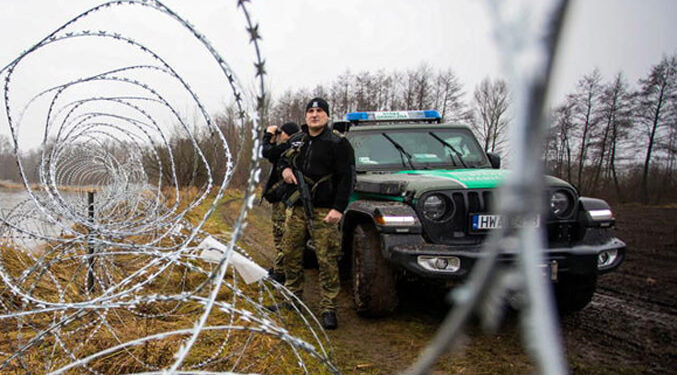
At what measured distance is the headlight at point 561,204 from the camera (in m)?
3.65

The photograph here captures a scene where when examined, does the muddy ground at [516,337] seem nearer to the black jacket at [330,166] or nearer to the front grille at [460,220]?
the front grille at [460,220]

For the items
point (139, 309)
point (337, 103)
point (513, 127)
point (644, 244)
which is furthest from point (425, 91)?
point (513, 127)

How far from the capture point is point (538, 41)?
0.40 m

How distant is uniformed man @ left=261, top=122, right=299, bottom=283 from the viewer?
4.73m

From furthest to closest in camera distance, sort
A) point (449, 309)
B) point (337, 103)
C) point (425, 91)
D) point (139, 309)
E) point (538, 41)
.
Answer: point (337, 103) < point (425, 91) < point (449, 309) < point (139, 309) < point (538, 41)

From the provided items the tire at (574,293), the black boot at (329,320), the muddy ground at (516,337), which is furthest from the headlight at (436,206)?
the tire at (574,293)

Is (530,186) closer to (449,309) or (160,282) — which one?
(449,309)

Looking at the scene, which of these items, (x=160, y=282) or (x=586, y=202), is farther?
(x=160, y=282)

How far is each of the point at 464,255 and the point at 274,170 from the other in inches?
101

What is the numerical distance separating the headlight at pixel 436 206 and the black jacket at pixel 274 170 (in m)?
1.55

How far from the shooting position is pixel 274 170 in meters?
5.06

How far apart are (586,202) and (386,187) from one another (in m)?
1.77

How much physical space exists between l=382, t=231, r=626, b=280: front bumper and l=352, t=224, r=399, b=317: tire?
0.31m

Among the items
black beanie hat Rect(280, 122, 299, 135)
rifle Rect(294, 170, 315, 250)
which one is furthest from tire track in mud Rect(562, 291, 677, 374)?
black beanie hat Rect(280, 122, 299, 135)
